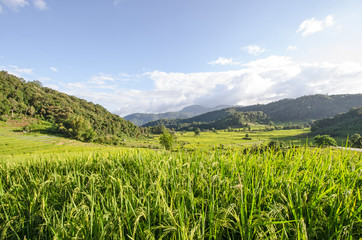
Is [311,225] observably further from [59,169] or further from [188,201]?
[59,169]

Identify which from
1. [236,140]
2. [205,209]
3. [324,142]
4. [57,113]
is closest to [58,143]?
[57,113]

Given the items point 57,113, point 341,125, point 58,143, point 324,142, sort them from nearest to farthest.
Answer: point 324,142, point 58,143, point 341,125, point 57,113

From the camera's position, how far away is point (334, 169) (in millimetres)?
2477

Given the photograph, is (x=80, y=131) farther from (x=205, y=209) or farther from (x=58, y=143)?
(x=205, y=209)

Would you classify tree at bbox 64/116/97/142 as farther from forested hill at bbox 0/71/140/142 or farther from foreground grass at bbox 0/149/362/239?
foreground grass at bbox 0/149/362/239

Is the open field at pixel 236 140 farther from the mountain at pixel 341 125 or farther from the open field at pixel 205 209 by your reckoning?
the mountain at pixel 341 125

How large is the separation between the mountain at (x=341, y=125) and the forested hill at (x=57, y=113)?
181 metres

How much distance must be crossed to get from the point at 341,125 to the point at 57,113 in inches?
10324

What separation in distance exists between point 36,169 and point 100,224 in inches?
142

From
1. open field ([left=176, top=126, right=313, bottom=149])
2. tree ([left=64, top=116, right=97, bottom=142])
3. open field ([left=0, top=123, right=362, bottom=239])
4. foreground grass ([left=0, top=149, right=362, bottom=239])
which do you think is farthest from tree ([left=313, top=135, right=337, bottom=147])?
tree ([left=64, top=116, right=97, bottom=142])

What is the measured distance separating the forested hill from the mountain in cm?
18073

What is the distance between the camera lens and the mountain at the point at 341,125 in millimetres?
132000

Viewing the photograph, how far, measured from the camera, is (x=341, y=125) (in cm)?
14912

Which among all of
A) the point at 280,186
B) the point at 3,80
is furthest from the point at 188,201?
the point at 3,80
